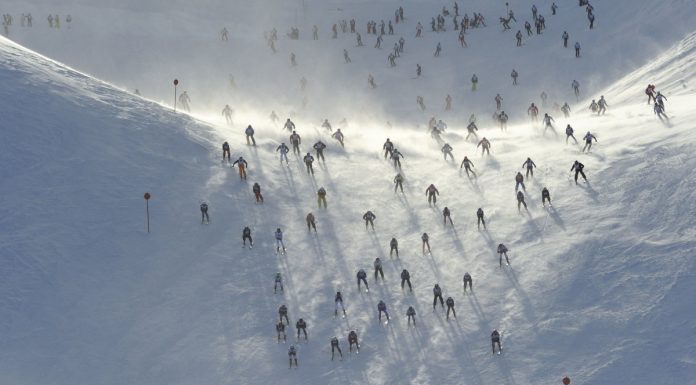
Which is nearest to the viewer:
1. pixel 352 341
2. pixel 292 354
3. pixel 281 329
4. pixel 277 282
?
pixel 292 354

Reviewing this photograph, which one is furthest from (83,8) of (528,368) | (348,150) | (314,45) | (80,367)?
(528,368)

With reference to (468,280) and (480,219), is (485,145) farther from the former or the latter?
(468,280)

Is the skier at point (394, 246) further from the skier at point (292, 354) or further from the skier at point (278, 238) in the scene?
the skier at point (292, 354)

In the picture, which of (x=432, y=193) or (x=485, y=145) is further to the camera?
(x=485, y=145)

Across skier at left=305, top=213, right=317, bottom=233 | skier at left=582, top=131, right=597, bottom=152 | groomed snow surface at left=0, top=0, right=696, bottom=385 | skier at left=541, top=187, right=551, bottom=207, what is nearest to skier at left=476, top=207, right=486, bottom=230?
groomed snow surface at left=0, top=0, right=696, bottom=385

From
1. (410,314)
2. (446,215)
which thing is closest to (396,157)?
(446,215)

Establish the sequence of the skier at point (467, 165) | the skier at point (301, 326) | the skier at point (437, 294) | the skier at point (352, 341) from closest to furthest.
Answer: the skier at point (352, 341) → the skier at point (301, 326) → the skier at point (437, 294) → the skier at point (467, 165)

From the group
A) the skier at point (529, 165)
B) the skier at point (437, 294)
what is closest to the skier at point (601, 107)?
the skier at point (529, 165)

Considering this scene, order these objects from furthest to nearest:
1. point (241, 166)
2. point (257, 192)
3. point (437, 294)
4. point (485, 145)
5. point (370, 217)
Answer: point (485, 145)
point (241, 166)
point (257, 192)
point (370, 217)
point (437, 294)

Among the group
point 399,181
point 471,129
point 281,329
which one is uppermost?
point 471,129
